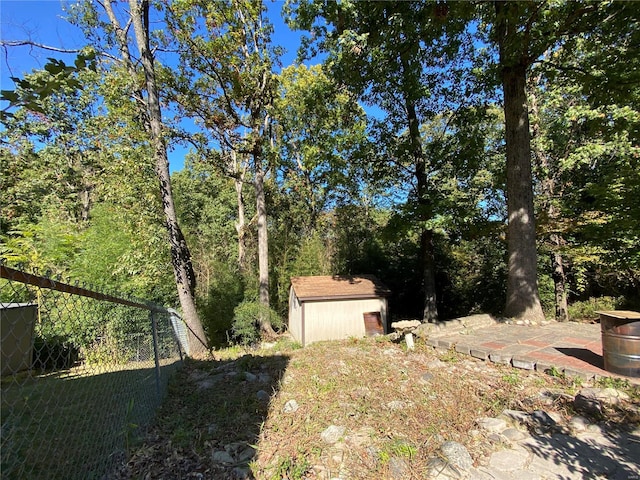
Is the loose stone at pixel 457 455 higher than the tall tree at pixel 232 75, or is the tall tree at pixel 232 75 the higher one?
the tall tree at pixel 232 75

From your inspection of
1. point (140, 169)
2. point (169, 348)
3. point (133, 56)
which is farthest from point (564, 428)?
point (133, 56)

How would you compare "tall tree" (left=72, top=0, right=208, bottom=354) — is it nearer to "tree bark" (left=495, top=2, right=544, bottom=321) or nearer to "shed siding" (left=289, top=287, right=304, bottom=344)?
"shed siding" (left=289, top=287, right=304, bottom=344)

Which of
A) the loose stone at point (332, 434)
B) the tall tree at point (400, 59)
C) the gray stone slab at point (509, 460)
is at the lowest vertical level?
the gray stone slab at point (509, 460)

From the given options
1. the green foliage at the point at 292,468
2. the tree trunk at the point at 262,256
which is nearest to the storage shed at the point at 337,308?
the tree trunk at the point at 262,256

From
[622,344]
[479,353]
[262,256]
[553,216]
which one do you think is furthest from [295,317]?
[622,344]

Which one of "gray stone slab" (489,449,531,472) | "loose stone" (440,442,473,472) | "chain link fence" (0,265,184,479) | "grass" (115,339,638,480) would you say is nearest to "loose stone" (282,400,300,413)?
"grass" (115,339,638,480)

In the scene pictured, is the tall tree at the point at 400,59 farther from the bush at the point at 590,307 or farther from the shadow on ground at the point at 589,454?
the shadow on ground at the point at 589,454

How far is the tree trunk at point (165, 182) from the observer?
A: 715 centimetres

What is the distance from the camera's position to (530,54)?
6129mm

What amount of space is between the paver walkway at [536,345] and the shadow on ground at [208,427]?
9.46ft

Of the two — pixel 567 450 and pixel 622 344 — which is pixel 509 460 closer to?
pixel 567 450

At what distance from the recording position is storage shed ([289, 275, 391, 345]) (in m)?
10.4

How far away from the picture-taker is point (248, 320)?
1059 centimetres

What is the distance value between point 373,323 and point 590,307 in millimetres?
6639
